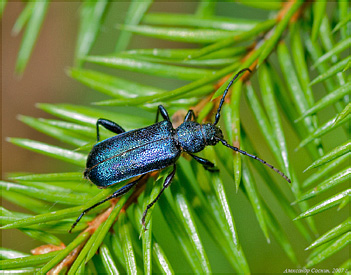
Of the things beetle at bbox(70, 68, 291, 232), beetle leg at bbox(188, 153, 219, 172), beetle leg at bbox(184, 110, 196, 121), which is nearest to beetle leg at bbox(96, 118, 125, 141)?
beetle at bbox(70, 68, 291, 232)

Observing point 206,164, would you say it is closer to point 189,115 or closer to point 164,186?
point 164,186

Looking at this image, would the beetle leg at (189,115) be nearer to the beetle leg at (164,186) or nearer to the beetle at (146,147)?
the beetle at (146,147)

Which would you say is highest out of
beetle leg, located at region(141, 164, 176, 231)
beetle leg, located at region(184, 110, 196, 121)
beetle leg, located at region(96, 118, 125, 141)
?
beetle leg, located at region(96, 118, 125, 141)

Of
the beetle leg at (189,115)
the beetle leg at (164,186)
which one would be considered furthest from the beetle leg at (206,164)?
the beetle leg at (189,115)

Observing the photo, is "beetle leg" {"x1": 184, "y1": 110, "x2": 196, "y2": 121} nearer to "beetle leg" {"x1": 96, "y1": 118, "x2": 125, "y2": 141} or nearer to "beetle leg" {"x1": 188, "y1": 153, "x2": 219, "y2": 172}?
"beetle leg" {"x1": 188, "y1": 153, "x2": 219, "y2": 172}

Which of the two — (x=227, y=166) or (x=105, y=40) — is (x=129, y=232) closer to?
(x=227, y=166)

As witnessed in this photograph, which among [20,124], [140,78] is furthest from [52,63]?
[140,78]

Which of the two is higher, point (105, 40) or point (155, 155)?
point (105, 40)

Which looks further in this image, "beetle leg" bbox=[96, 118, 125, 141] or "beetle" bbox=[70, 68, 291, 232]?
"beetle" bbox=[70, 68, 291, 232]

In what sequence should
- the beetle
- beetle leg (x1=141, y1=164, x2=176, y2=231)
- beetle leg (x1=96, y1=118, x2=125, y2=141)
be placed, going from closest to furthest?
1. beetle leg (x1=141, y1=164, x2=176, y2=231)
2. beetle leg (x1=96, y1=118, x2=125, y2=141)
3. the beetle
